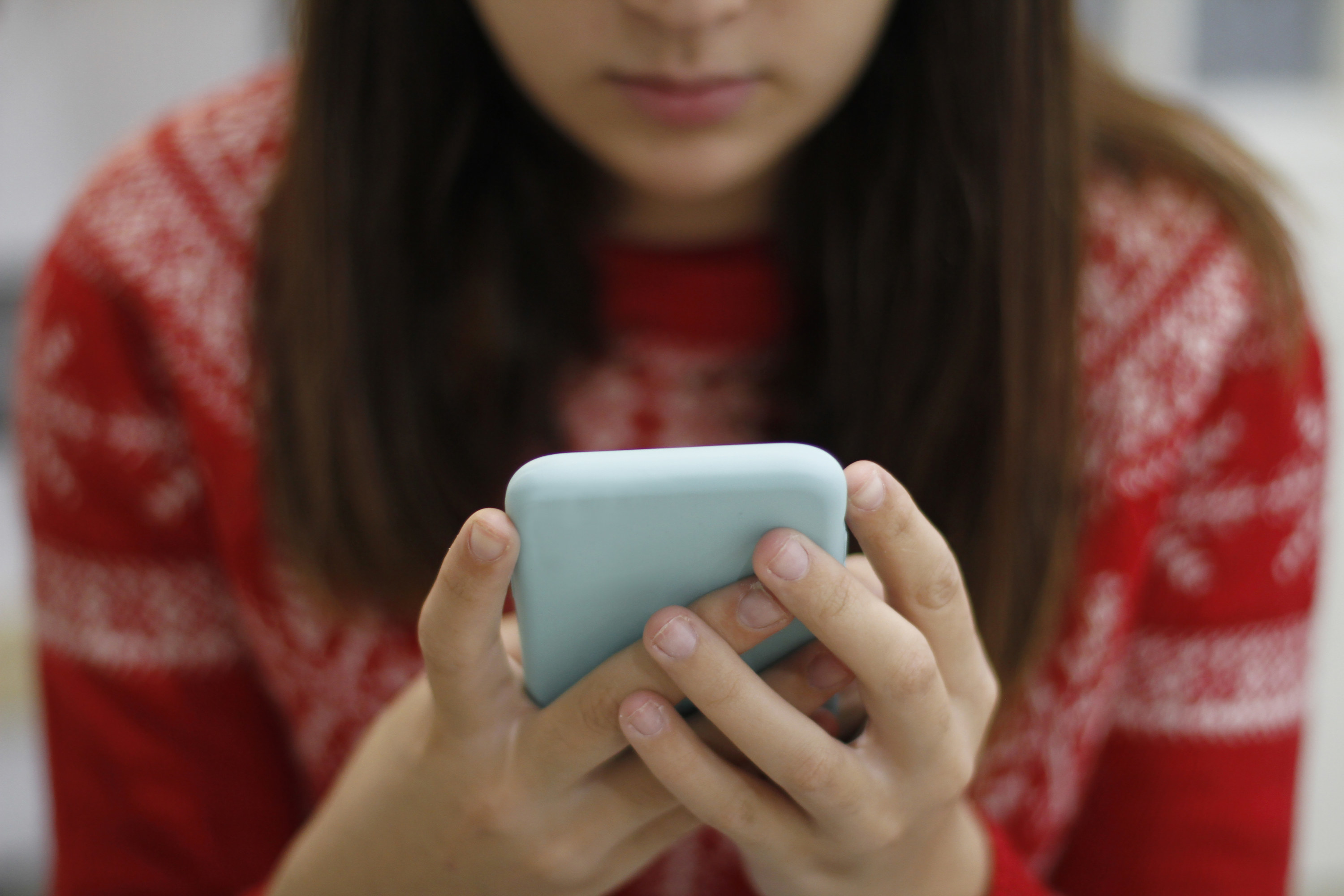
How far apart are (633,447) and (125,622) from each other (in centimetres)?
33

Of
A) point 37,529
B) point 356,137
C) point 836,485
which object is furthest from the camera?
point 37,529

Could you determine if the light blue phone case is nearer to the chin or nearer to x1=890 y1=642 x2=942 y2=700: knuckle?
x1=890 y1=642 x2=942 y2=700: knuckle

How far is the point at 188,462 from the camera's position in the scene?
A: 68 centimetres

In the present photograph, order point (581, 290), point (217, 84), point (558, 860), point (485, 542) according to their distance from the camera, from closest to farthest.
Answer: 1. point (485, 542)
2. point (558, 860)
3. point (581, 290)
4. point (217, 84)

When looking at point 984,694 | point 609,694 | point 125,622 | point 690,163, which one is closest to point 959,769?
point 984,694

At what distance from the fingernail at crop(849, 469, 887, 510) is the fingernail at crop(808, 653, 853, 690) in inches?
3.2

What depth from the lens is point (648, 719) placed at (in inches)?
14.2

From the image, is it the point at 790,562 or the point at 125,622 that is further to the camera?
the point at 125,622

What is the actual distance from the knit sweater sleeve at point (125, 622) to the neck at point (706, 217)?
0.31 meters

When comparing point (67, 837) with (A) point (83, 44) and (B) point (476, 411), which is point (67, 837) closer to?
(B) point (476, 411)

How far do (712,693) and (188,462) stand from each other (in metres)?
0.46

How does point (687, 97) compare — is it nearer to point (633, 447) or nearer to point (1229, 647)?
point (633, 447)

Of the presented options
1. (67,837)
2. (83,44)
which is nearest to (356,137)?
(67,837)

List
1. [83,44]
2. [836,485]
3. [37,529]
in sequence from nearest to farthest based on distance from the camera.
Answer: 1. [836,485]
2. [37,529]
3. [83,44]
